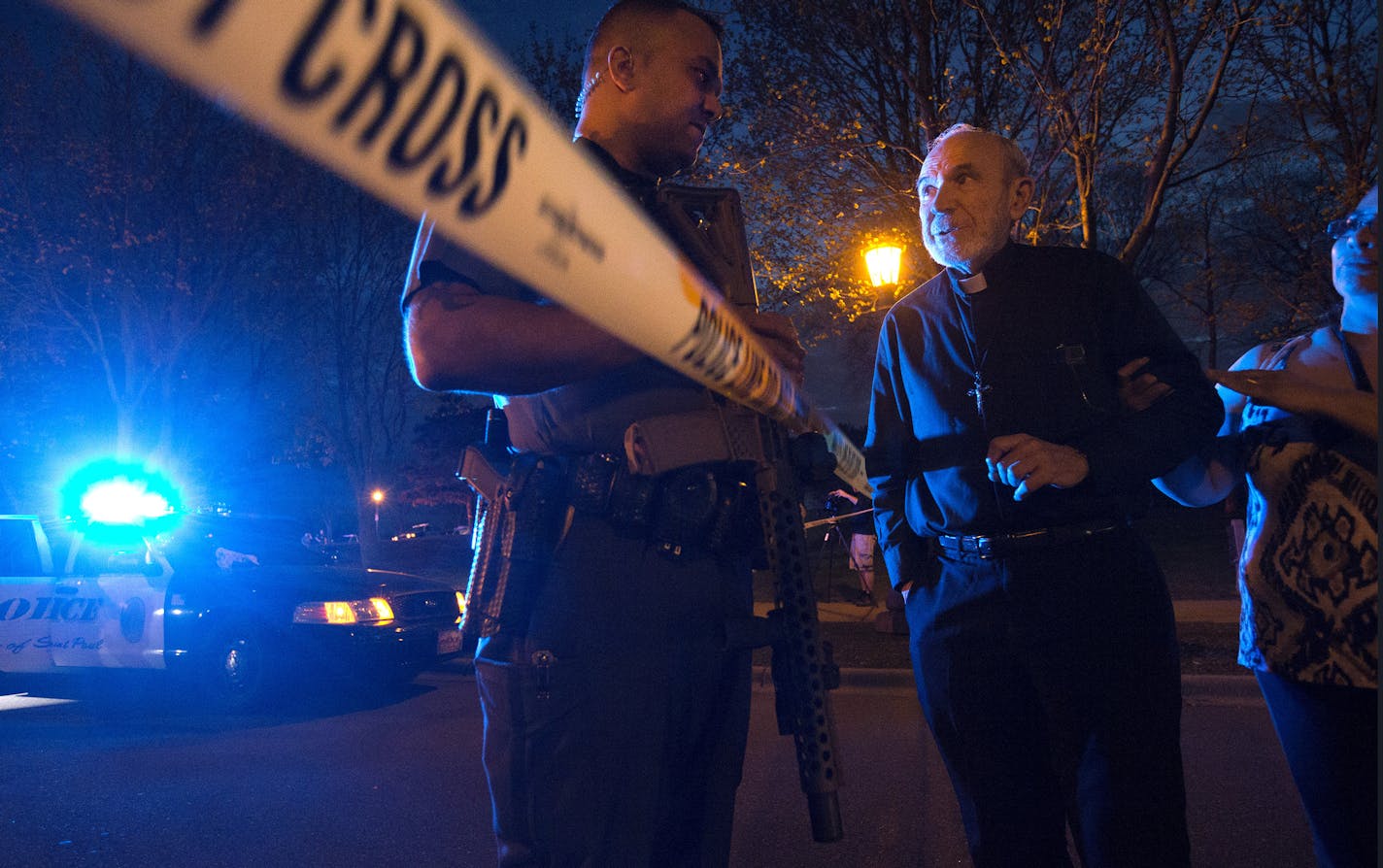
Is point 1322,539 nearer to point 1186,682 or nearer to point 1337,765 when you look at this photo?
point 1337,765

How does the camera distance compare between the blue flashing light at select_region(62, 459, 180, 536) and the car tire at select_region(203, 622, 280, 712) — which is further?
the blue flashing light at select_region(62, 459, 180, 536)

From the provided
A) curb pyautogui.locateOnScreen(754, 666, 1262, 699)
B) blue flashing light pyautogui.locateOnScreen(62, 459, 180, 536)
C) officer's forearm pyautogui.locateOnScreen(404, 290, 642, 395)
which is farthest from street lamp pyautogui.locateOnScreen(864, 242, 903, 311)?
officer's forearm pyautogui.locateOnScreen(404, 290, 642, 395)

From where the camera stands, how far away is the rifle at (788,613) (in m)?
1.61

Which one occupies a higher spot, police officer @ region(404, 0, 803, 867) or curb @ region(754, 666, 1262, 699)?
police officer @ region(404, 0, 803, 867)

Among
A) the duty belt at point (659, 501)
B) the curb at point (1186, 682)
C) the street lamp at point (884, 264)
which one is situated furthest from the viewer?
the street lamp at point (884, 264)

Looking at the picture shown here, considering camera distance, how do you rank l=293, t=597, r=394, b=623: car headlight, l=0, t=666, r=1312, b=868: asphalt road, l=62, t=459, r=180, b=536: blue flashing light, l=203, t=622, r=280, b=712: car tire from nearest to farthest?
l=0, t=666, r=1312, b=868: asphalt road → l=203, t=622, r=280, b=712: car tire → l=293, t=597, r=394, b=623: car headlight → l=62, t=459, r=180, b=536: blue flashing light

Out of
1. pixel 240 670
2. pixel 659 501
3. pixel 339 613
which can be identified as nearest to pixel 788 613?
pixel 659 501

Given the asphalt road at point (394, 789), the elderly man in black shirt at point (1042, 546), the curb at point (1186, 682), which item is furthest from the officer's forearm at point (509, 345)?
→ the curb at point (1186, 682)

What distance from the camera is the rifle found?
1.61 metres

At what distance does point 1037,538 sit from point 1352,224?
1004 mm

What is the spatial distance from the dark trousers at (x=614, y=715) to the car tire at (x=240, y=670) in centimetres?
678

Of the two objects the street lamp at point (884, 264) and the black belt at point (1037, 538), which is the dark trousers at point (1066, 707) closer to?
the black belt at point (1037, 538)

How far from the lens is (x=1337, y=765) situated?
201 cm

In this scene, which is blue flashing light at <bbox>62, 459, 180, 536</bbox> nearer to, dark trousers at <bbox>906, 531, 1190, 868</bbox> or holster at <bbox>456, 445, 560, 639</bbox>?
holster at <bbox>456, 445, 560, 639</bbox>
